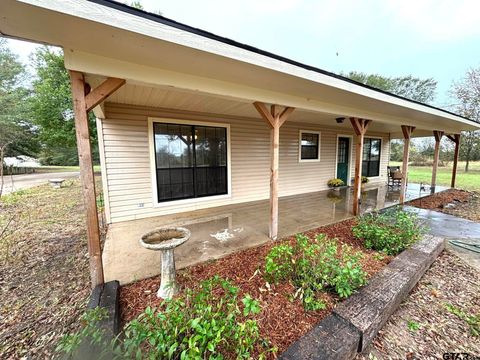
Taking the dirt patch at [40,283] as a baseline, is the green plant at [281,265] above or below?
above

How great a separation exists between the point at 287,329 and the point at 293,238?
2.00 metres

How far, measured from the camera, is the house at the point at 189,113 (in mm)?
1818

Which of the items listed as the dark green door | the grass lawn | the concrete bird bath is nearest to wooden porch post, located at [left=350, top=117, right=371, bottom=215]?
the dark green door

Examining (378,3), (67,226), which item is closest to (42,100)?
(67,226)

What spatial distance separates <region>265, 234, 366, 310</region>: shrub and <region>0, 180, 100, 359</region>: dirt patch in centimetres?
206

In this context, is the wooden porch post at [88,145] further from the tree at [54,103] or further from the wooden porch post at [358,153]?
the tree at [54,103]

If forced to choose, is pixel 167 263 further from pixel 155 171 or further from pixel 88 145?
pixel 155 171

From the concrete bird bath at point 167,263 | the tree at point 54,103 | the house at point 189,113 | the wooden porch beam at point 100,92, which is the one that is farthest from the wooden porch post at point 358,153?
the tree at point 54,103

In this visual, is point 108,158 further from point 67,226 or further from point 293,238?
point 293,238

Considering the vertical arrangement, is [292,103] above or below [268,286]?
above

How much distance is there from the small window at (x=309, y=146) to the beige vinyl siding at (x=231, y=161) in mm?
178

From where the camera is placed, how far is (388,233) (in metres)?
3.19

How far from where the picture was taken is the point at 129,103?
437 centimetres

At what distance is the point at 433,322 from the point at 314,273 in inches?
44.4
